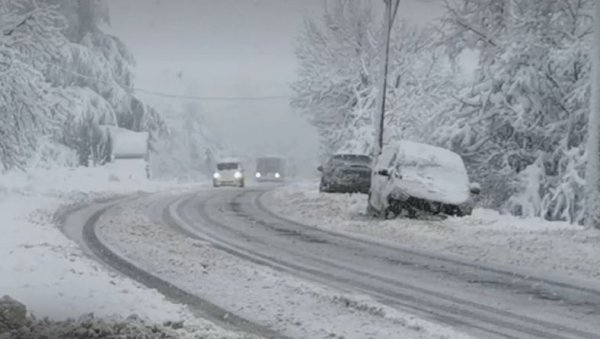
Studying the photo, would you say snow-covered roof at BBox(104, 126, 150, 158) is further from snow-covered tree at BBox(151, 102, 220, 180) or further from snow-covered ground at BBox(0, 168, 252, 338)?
snow-covered ground at BBox(0, 168, 252, 338)

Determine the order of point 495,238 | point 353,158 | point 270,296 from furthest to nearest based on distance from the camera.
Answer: point 353,158
point 495,238
point 270,296

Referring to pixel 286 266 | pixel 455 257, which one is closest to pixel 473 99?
pixel 455 257

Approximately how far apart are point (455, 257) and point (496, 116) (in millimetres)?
12425

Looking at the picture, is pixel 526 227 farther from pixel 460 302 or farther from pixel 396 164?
pixel 460 302

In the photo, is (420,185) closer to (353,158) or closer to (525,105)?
(525,105)

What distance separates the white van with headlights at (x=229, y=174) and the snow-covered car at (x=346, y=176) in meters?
18.0

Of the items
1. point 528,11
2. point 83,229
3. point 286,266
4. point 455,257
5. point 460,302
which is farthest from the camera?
point 528,11

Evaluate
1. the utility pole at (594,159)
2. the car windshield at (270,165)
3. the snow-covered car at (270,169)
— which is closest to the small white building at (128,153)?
the snow-covered car at (270,169)

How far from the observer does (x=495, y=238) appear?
14109 millimetres

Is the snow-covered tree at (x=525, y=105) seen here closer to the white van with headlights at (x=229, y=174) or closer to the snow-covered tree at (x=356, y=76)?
the snow-covered tree at (x=356, y=76)

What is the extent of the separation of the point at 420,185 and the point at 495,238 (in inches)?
143

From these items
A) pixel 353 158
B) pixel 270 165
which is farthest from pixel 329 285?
pixel 270 165

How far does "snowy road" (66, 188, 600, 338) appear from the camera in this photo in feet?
23.2

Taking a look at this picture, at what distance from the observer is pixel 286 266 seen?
10766 millimetres
